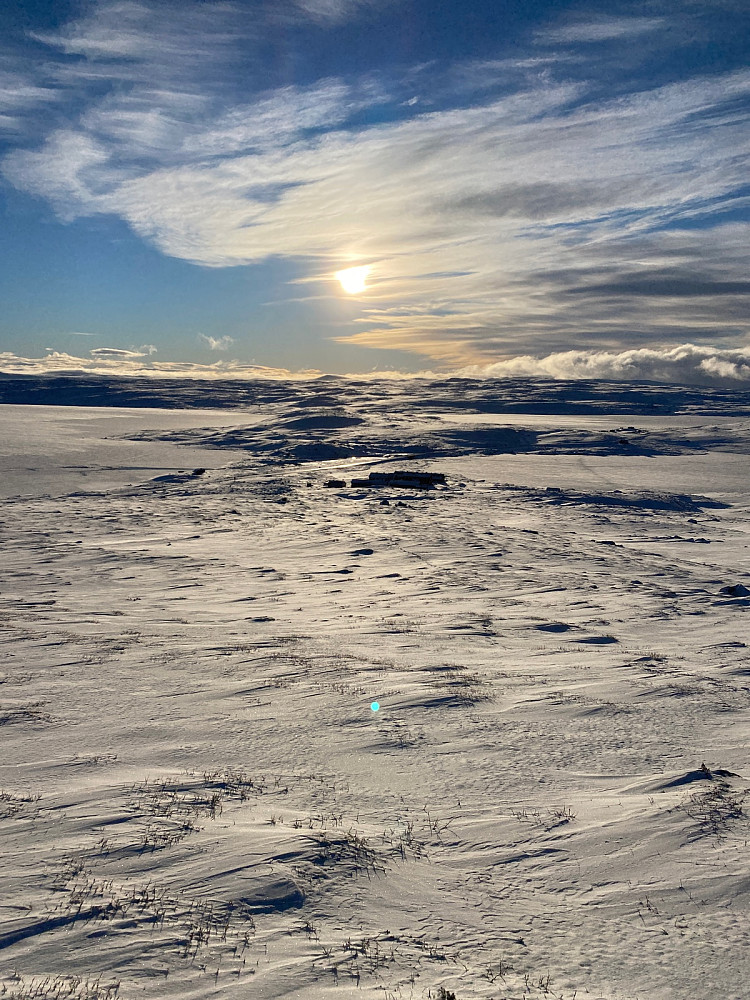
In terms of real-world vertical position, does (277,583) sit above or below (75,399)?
below

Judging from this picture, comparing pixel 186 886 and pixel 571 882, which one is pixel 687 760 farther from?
pixel 186 886

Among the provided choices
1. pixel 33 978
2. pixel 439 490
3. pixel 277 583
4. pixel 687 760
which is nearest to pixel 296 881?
pixel 33 978

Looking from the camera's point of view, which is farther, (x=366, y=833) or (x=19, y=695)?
(x=19, y=695)

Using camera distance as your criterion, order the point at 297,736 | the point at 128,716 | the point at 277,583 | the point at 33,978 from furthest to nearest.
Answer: the point at 277,583
the point at 128,716
the point at 297,736
the point at 33,978

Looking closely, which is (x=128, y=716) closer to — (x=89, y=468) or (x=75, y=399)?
(x=89, y=468)

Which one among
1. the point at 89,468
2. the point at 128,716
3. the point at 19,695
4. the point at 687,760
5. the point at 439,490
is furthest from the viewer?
the point at 89,468

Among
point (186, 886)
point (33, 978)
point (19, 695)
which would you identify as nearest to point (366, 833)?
point (186, 886)
